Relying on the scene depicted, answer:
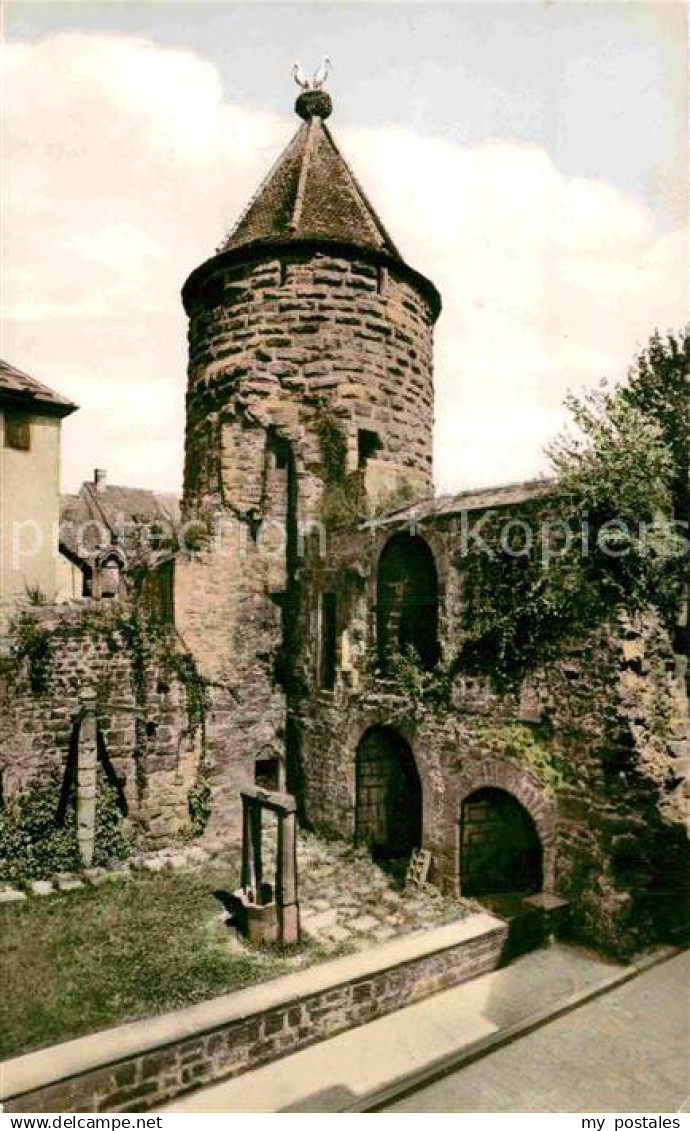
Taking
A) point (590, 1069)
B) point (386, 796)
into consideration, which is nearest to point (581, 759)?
point (590, 1069)

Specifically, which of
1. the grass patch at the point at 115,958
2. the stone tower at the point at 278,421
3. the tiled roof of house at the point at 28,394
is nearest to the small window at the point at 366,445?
the stone tower at the point at 278,421

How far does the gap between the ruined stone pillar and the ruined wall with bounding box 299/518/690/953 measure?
477 centimetres

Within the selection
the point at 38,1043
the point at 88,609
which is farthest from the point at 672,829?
the point at 88,609

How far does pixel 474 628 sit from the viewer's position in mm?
9734

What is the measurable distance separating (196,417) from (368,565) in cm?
560

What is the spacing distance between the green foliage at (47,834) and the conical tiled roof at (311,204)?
35.5 ft

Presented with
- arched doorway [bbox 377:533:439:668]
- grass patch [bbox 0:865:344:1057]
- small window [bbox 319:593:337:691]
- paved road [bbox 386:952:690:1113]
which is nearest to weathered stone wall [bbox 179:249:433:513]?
small window [bbox 319:593:337:691]

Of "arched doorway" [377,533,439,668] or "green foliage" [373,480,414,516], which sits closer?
"arched doorway" [377,533,439,668]

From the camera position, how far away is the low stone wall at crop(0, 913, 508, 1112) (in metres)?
5.65

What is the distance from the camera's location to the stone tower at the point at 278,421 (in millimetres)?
13188

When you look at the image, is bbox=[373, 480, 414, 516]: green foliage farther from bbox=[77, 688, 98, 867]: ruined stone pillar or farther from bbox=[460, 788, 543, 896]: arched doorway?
bbox=[77, 688, 98, 867]: ruined stone pillar

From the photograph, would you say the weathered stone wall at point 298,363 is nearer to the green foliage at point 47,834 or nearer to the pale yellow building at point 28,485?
the pale yellow building at point 28,485

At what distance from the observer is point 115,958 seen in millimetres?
7855

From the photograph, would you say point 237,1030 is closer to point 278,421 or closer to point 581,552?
point 581,552
